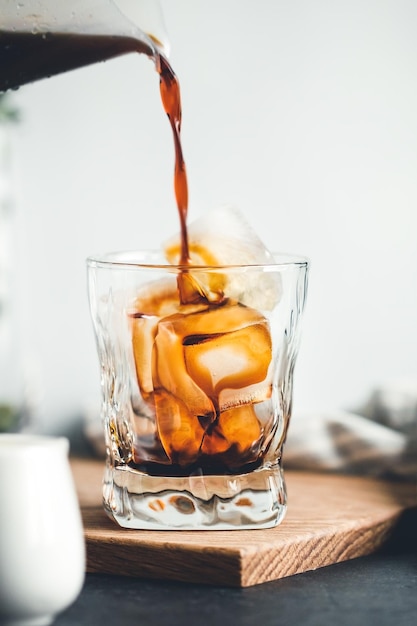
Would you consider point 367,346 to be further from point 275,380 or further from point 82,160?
point 275,380

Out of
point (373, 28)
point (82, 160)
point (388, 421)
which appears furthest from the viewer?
point (82, 160)

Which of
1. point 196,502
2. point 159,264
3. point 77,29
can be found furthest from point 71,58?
point 196,502

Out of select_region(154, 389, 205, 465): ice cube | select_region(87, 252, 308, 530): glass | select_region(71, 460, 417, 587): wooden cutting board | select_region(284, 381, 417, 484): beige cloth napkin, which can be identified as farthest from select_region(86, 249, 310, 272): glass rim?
select_region(284, 381, 417, 484): beige cloth napkin

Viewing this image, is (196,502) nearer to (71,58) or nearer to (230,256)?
(230,256)

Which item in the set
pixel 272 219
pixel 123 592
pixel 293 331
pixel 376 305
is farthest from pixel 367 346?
pixel 123 592

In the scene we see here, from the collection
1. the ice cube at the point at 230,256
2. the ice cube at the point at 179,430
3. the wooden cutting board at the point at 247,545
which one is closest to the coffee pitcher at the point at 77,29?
the ice cube at the point at 230,256

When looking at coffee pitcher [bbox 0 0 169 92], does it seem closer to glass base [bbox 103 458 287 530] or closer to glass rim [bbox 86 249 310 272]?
glass rim [bbox 86 249 310 272]
